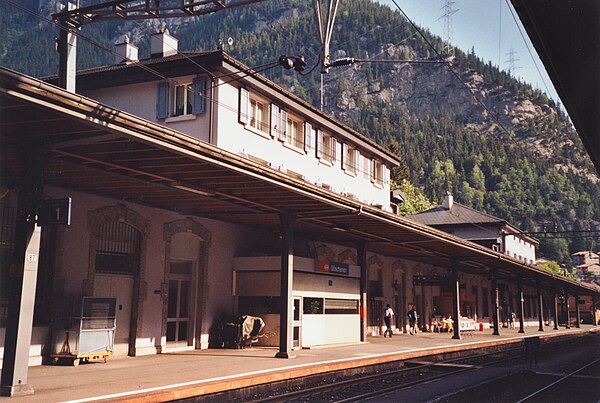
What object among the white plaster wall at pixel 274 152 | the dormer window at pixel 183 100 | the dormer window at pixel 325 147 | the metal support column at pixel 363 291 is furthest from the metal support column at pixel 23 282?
the dormer window at pixel 325 147

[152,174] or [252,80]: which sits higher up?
[252,80]

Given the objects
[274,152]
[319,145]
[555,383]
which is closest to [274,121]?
[274,152]

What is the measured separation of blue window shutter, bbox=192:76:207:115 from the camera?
2186cm

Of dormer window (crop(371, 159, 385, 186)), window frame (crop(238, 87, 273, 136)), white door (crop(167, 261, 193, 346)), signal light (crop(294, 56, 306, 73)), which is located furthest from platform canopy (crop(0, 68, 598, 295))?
dormer window (crop(371, 159, 385, 186))

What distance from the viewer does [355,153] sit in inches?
1276

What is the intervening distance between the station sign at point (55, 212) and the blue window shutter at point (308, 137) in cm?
1796

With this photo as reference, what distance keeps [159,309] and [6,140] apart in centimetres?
831

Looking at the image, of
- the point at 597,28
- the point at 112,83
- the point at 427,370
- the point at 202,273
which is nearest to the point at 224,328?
the point at 202,273

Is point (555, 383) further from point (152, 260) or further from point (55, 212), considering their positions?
point (55, 212)

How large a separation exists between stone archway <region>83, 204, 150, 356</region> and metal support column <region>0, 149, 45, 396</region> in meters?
5.18

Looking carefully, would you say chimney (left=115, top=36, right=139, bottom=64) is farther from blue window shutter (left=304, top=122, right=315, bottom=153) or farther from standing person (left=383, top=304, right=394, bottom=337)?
standing person (left=383, top=304, right=394, bottom=337)

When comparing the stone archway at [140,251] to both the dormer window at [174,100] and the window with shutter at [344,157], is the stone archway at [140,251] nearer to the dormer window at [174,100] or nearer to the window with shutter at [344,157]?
the dormer window at [174,100]

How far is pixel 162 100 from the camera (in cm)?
2280

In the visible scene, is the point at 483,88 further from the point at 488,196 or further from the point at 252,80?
the point at 252,80
